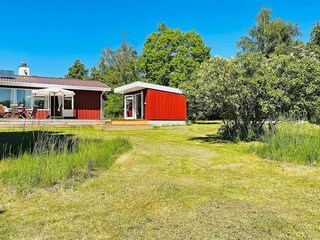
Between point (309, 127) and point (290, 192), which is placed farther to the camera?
point (309, 127)

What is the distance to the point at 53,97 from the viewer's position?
1916 centimetres

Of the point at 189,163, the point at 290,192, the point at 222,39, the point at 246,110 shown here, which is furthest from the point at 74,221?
the point at 222,39

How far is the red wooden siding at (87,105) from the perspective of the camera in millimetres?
19578

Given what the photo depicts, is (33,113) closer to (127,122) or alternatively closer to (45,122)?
(45,122)

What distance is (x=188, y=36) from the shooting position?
102 ft

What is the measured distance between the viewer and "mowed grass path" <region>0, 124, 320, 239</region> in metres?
2.72

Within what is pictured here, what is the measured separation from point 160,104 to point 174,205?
15.4 metres

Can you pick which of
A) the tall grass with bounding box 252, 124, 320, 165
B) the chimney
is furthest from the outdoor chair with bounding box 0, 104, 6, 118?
the tall grass with bounding box 252, 124, 320, 165

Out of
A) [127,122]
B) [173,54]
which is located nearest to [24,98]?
[127,122]

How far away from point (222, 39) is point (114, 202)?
34.4 metres

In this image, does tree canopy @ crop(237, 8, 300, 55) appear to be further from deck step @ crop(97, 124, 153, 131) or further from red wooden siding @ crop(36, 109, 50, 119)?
red wooden siding @ crop(36, 109, 50, 119)

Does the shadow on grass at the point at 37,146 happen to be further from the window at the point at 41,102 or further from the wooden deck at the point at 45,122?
the window at the point at 41,102

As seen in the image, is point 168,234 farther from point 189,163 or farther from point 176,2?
point 176,2

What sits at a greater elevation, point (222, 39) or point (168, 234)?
point (222, 39)
